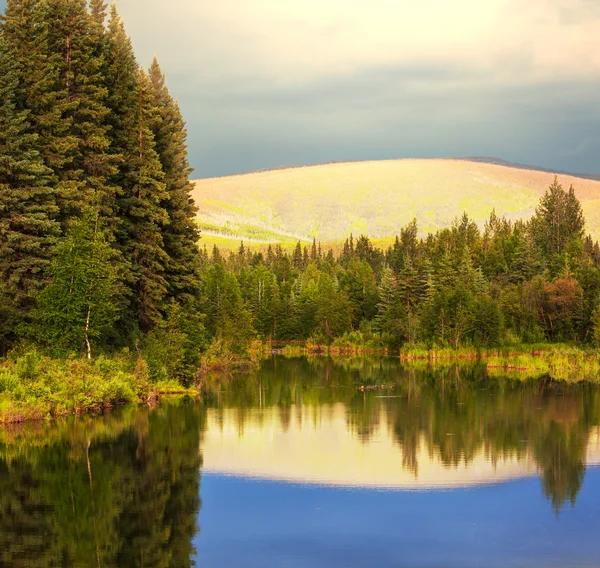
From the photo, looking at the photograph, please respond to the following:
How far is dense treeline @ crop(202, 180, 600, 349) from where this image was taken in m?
90.9

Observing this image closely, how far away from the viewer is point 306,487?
28.5 metres

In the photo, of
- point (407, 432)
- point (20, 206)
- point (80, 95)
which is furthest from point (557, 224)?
point (20, 206)

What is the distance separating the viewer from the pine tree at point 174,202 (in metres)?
58.9

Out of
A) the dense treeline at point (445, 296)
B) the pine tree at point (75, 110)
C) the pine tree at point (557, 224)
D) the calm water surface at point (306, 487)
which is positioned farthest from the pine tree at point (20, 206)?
the pine tree at point (557, 224)

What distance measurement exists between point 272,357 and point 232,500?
76747 mm

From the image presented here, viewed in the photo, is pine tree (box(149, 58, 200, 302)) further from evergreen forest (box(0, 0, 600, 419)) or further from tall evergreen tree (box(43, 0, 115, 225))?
tall evergreen tree (box(43, 0, 115, 225))

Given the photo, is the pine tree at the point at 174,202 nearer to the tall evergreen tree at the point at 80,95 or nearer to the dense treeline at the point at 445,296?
the tall evergreen tree at the point at 80,95

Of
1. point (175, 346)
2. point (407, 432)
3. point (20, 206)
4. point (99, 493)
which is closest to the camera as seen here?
point (99, 493)

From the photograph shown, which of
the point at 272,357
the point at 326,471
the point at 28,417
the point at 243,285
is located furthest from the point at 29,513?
the point at 243,285

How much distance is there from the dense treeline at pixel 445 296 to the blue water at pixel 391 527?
173ft

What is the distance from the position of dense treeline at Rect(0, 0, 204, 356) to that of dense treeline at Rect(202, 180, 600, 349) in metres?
23.7

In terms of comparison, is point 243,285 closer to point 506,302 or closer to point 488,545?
point 506,302

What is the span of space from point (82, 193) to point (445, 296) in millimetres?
60991

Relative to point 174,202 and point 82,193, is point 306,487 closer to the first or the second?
point 82,193
